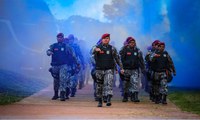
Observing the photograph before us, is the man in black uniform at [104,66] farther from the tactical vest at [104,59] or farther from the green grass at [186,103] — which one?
the green grass at [186,103]

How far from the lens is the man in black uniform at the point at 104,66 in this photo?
37.4ft

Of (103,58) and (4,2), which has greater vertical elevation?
(4,2)

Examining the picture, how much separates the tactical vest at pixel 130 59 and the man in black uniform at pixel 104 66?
141 cm

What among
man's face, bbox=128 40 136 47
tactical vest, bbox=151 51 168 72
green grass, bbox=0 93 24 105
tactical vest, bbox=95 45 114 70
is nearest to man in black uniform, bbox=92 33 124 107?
tactical vest, bbox=95 45 114 70

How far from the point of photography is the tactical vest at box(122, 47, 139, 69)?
12898mm

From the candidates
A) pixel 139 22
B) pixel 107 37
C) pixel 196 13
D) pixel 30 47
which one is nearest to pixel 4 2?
pixel 30 47

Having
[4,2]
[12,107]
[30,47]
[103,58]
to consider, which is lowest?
[12,107]

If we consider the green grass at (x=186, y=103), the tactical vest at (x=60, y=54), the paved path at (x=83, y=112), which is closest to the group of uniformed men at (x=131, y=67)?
the tactical vest at (x=60, y=54)

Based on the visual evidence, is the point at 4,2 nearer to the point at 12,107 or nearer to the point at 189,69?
the point at 189,69

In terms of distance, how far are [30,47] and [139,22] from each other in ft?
17.5

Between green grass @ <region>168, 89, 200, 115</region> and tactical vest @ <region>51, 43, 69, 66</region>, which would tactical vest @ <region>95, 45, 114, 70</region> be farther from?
green grass @ <region>168, 89, 200, 115</region>

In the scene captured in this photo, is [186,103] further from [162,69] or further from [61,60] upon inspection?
[61,60]

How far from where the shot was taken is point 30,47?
72.1ft

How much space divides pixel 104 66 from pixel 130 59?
5.33 ft
